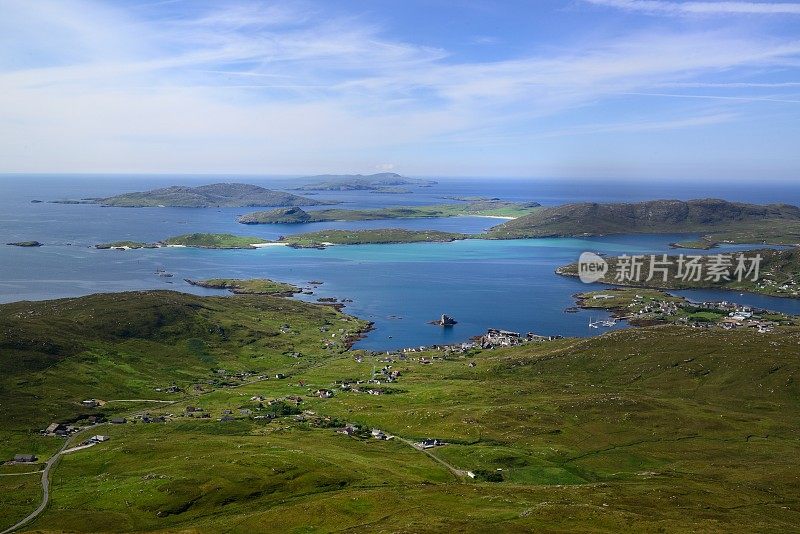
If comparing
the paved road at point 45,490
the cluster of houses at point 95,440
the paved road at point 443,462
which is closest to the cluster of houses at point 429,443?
the paved road at point 443,462

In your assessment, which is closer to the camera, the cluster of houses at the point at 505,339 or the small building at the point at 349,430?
the small building at the point at 349,430

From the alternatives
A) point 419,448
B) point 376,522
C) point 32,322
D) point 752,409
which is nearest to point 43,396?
point 32,322

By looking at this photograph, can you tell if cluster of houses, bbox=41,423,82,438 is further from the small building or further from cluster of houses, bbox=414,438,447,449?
cluster of houses, bbox=414,438,447,449

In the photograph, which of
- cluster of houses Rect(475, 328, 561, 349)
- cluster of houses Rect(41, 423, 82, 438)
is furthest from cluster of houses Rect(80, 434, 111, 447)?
cluster of houses Rect(475, 328, 561, 349)

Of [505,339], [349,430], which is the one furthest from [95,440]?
[505,339]

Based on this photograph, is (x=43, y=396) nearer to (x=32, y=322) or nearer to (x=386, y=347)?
(x=32, y=322)

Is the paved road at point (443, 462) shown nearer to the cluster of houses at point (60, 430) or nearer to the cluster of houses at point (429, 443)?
the cluster of houses at point (429, 443)

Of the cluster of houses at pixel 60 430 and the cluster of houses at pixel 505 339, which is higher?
the cluster of houses at pixel 505 339

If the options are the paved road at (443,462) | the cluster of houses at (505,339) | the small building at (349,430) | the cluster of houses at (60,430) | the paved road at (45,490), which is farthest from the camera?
the cluster of houses at (505,339)
